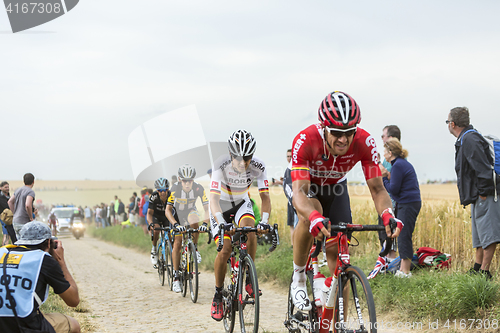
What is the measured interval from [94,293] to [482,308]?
740 centimetres

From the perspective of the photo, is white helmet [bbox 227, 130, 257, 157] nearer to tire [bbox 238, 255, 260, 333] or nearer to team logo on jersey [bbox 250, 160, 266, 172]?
team logo on jersey [bbox 250, 160, 266, 172]

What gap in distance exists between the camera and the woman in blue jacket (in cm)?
691

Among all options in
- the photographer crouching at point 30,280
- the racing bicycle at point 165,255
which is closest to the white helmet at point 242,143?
the photographer crouching at point 30,280

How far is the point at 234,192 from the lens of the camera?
634 cm

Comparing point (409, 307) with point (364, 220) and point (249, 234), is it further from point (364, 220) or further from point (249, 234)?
point (364, 220)

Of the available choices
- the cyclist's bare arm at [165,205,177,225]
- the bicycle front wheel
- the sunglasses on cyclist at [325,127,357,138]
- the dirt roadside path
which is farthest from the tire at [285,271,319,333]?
the cyclist's bare arm at [165,205,177,225]

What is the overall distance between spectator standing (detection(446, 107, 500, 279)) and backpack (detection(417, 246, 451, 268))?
886 mm

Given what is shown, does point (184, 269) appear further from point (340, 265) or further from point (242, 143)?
point (340, 265)

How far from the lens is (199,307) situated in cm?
770

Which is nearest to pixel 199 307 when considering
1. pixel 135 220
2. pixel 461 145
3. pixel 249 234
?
pixel 249 234

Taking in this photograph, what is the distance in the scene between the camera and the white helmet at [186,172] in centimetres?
881

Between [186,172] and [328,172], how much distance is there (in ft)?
16.5

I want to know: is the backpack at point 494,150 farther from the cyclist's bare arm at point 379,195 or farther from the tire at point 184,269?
the tire at point 184,269

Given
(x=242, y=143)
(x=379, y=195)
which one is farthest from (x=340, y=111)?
(x=242, y=143)
